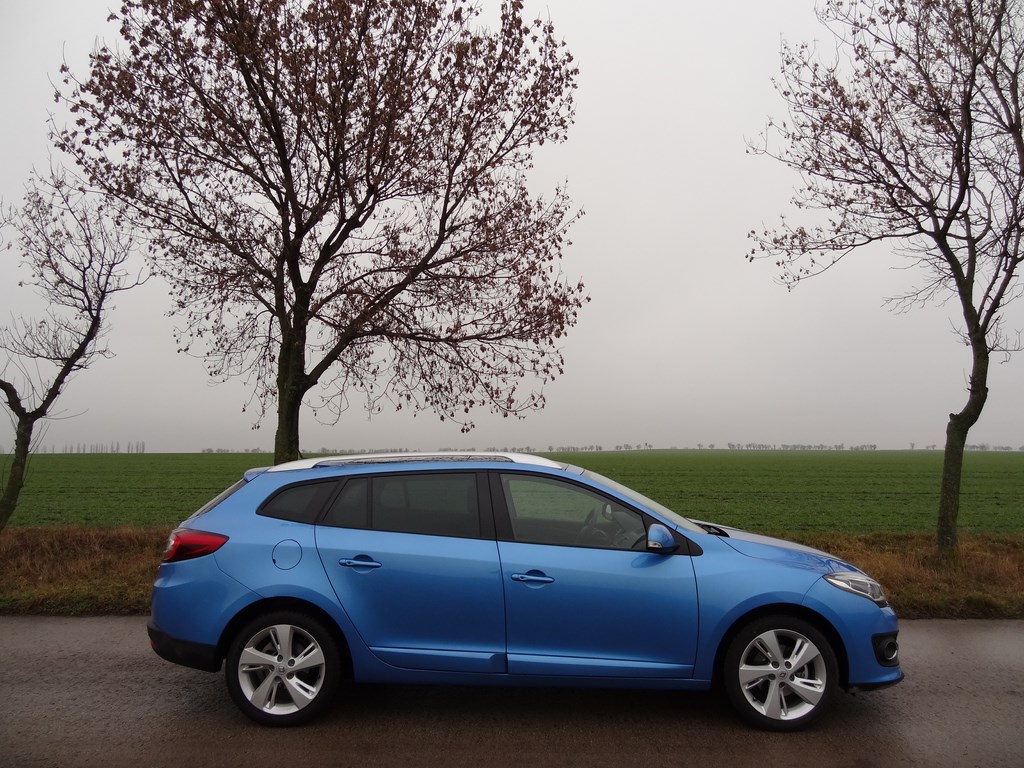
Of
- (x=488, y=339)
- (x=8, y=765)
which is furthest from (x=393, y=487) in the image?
(x=488, y=339)

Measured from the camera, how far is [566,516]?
15.9 ft

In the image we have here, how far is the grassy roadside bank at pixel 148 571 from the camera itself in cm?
730

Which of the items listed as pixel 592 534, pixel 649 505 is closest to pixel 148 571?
pixel 592 534

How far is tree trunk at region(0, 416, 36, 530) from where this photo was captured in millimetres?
9867

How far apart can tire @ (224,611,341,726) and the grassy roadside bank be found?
3.45 metres

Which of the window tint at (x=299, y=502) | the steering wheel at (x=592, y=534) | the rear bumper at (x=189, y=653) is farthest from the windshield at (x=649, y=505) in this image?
the rear bumper at (x=189, y=653)

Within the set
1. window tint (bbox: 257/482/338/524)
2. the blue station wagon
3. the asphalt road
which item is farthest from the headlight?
window tint (bbox: 257/482/338/524)

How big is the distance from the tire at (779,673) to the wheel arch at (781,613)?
4 cm

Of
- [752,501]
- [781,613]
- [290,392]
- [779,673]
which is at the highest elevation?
[290,392]

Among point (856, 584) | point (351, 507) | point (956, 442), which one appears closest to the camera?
point (856, 584)

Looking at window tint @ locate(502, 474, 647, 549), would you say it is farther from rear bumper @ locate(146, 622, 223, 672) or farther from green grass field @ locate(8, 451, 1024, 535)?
green grass field @ locate(8, 451, 1024, 535)

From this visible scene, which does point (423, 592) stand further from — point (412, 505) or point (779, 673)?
point (779, 673)

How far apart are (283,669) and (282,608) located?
1.14 feet

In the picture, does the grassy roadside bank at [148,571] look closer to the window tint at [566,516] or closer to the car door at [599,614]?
the car door at [599,614]
